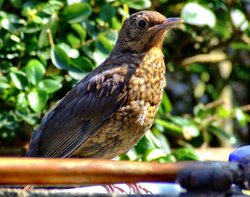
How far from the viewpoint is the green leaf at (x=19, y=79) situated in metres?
4.96

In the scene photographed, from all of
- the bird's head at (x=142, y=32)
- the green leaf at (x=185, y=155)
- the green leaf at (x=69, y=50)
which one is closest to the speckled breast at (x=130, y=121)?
the bird's head at (x=142, y=32)

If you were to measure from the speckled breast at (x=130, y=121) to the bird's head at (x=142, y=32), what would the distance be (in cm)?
21

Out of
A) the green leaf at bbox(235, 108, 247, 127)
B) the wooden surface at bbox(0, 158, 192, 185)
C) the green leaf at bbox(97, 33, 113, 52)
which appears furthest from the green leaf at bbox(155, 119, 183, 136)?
the wooden surface at bbox(0, 158, 192, 185)

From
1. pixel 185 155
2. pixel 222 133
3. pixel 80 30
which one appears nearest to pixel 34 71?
pixel 80 30

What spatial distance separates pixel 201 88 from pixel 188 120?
116 centimetres

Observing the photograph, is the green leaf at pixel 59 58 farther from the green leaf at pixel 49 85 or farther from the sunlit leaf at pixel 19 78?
the sunlit leaf at pixel 19 78

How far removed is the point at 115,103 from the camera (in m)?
4.37

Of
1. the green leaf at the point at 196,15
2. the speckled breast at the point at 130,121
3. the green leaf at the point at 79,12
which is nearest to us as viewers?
the speckled breast at the point at 130,121

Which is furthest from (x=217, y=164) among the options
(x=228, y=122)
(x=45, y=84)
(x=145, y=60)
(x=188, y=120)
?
(x=228, y=122)

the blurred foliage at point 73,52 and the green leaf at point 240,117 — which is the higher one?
the blurred foliage at point 73,52

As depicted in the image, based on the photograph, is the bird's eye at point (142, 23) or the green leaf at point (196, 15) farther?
the green leaf at point (196, 15)

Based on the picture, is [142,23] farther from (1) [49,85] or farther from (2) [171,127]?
(2) [171,127]

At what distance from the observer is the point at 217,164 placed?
2.31 metres

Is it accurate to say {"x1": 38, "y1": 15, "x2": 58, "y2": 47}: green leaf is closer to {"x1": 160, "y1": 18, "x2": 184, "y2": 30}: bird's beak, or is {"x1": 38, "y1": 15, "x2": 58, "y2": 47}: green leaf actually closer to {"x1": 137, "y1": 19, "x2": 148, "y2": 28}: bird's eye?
{"x1": 137, "y1": 19, "x2": 148, "y2": 28}: bird's eye
